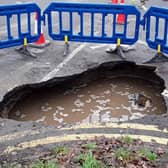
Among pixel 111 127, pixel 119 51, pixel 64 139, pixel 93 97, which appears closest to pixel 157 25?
pixel 119 51

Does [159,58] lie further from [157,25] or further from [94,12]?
[94,12]

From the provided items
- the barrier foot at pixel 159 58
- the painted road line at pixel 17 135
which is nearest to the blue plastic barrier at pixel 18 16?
the barrier foot at pixel 159 58

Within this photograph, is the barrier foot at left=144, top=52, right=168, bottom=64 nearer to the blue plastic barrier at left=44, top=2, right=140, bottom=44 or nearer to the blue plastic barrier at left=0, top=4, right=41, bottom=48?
the blue plastic barrier at left=44, top=2, right=140, bottom=44

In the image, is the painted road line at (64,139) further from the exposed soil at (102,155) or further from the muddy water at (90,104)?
the muddy water at (90,104)

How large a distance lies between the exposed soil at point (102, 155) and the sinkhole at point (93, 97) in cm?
107

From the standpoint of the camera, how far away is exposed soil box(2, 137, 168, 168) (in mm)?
5250

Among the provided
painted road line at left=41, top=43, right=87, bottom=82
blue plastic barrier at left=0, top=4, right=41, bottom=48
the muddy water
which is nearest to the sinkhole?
the muddy water

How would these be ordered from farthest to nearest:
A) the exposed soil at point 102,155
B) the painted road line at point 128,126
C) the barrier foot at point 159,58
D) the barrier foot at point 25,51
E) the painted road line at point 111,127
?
the barrier foot at point 25,51, the barrier foot at point 159,58, the painted road line at point 128,126, the painted road line at point 111,127, the exposed soil at point 102,155

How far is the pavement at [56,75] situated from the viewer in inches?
247

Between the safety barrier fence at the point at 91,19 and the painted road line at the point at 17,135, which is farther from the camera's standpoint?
the safety barrier fence at the point at 91,19

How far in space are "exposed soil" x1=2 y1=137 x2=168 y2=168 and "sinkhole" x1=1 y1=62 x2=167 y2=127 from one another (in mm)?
1073

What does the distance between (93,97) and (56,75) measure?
0.92 m

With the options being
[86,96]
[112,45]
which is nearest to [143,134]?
[86,96]

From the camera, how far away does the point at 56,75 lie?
8328mm
